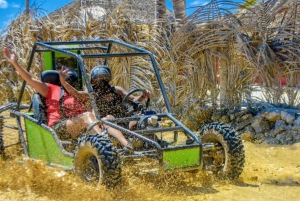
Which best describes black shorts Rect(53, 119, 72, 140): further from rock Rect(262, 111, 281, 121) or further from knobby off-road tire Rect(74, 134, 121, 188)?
rock Rect(262, 111, 281, 121)

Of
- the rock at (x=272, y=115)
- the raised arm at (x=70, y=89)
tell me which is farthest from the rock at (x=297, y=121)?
the raised arm at (x=70, y=89)

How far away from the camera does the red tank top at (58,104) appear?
5.32 meters

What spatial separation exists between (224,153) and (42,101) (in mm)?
1976

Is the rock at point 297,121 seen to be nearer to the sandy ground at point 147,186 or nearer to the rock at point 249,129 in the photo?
the rock at point 249,129

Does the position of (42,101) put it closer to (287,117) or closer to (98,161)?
(98,161)

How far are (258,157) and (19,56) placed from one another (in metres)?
6.71

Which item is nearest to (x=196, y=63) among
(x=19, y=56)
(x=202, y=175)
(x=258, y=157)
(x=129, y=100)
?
(x=258, y=157)

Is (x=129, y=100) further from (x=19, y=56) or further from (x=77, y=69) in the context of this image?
(x=19, y=56)

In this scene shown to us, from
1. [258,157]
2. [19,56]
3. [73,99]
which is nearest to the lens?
[73,99]

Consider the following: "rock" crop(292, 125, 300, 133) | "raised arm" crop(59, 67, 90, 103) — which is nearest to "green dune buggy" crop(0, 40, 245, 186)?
"raised arm" crop(59, 67, 90, 103)

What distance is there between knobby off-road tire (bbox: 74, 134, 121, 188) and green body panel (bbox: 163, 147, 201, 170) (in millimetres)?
425

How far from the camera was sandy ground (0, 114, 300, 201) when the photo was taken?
4.31 metres

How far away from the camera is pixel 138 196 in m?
4.29

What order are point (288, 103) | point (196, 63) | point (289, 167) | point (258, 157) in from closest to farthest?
point (289, 167)
point (258, 157)
point (288, 103)
point (196, 63)
